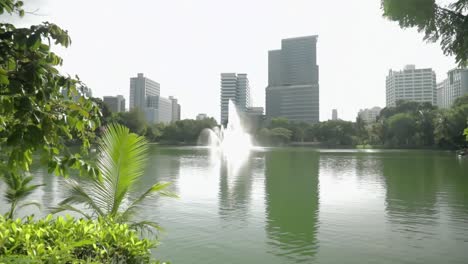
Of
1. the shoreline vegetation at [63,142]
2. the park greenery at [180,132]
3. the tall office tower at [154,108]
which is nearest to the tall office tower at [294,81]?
the tall office tower at [154,108]

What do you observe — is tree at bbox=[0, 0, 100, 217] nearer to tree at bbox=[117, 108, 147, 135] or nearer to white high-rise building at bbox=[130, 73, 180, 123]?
tree at bbox=[117, 108, 147, 135]

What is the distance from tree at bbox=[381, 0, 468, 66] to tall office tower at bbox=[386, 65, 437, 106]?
139352mm

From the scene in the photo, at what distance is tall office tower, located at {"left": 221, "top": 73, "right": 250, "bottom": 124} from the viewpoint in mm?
132625

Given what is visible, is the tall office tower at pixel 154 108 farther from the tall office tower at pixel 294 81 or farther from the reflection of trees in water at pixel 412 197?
the reflection of trees in water at pixel 412 197

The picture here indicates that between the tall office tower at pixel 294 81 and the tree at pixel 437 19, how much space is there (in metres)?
144

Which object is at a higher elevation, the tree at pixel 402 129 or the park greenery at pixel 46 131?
the tree at pixel 402 129

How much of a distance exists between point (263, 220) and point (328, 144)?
82623 millimetres

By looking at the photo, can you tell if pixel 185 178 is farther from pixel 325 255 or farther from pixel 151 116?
pixel 151 116

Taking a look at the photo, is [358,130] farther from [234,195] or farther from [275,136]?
[234,195]

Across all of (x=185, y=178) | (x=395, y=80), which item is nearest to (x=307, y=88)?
(x=395, y=80)

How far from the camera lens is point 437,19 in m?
5.88

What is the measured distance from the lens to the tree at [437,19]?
5.66 meters

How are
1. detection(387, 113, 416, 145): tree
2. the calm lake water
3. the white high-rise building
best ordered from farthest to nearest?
1. the white high-rise building
2. detection(387, 113, 416, 145): tree
3. the calm lake water

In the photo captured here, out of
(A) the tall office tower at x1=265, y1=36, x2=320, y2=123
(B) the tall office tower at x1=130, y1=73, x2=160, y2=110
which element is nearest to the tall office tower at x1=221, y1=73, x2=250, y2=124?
(A) the tall office tower at x1=265, y1=36, x2=320, y2=123
